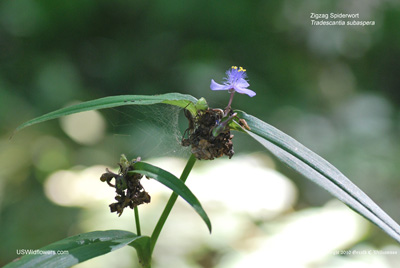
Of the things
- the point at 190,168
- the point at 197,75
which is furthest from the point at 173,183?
the point at 197,75

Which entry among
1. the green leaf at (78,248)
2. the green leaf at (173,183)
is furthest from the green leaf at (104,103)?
the green leaf at (78,248)

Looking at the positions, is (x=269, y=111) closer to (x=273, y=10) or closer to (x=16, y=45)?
(x=273, y=10)

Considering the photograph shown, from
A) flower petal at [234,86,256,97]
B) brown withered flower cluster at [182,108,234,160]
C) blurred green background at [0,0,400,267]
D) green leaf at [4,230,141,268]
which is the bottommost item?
green leaf at [4,230,141,268]

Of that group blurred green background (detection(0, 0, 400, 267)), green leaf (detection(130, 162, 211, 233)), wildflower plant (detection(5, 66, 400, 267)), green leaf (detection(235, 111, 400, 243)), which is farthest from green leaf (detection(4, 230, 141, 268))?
blurred green background (detection(0, 0, 400, 267))

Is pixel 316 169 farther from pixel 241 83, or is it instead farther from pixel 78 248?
pixel 78 248

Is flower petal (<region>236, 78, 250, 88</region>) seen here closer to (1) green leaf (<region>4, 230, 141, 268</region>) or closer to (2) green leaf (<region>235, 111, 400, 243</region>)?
(2) green leaf (<region>235, 111, 400, 243</region>)

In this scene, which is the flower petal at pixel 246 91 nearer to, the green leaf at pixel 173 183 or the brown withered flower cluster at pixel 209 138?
the brown withered flower cluster at pixel 209 138
